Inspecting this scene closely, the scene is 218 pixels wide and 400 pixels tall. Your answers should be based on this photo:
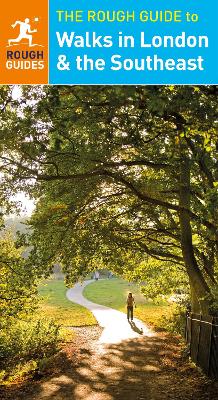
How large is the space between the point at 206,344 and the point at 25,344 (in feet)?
36.4

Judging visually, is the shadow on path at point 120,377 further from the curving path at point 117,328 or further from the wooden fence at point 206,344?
the curving path at point 117,328

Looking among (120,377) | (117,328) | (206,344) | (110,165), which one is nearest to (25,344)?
(117,328)

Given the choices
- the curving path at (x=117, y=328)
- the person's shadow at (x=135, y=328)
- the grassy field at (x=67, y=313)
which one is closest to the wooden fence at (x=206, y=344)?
the curving path at (x=117, y=328)

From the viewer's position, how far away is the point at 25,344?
72.6 feet

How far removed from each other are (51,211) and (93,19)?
25.0 ft

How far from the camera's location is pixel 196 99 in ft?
27.4

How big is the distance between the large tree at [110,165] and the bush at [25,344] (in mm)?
4184

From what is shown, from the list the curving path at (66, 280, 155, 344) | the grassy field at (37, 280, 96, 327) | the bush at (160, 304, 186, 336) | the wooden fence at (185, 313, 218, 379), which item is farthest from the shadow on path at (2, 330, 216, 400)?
the grassy field at (37, 280, 96, 327)

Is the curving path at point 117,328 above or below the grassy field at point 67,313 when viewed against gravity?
above

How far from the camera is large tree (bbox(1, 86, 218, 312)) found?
8.74 m

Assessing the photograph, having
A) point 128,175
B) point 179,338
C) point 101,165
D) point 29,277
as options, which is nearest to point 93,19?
point 101,165

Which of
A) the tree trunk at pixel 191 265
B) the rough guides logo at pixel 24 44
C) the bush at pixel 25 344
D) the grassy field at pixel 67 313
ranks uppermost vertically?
the rough guides logo at pixel 24 44

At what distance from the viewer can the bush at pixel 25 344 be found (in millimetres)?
19816

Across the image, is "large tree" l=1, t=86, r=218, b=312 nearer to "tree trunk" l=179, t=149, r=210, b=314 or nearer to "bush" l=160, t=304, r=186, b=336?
"tree trunk" l=179, t=149, r=210, b=314
